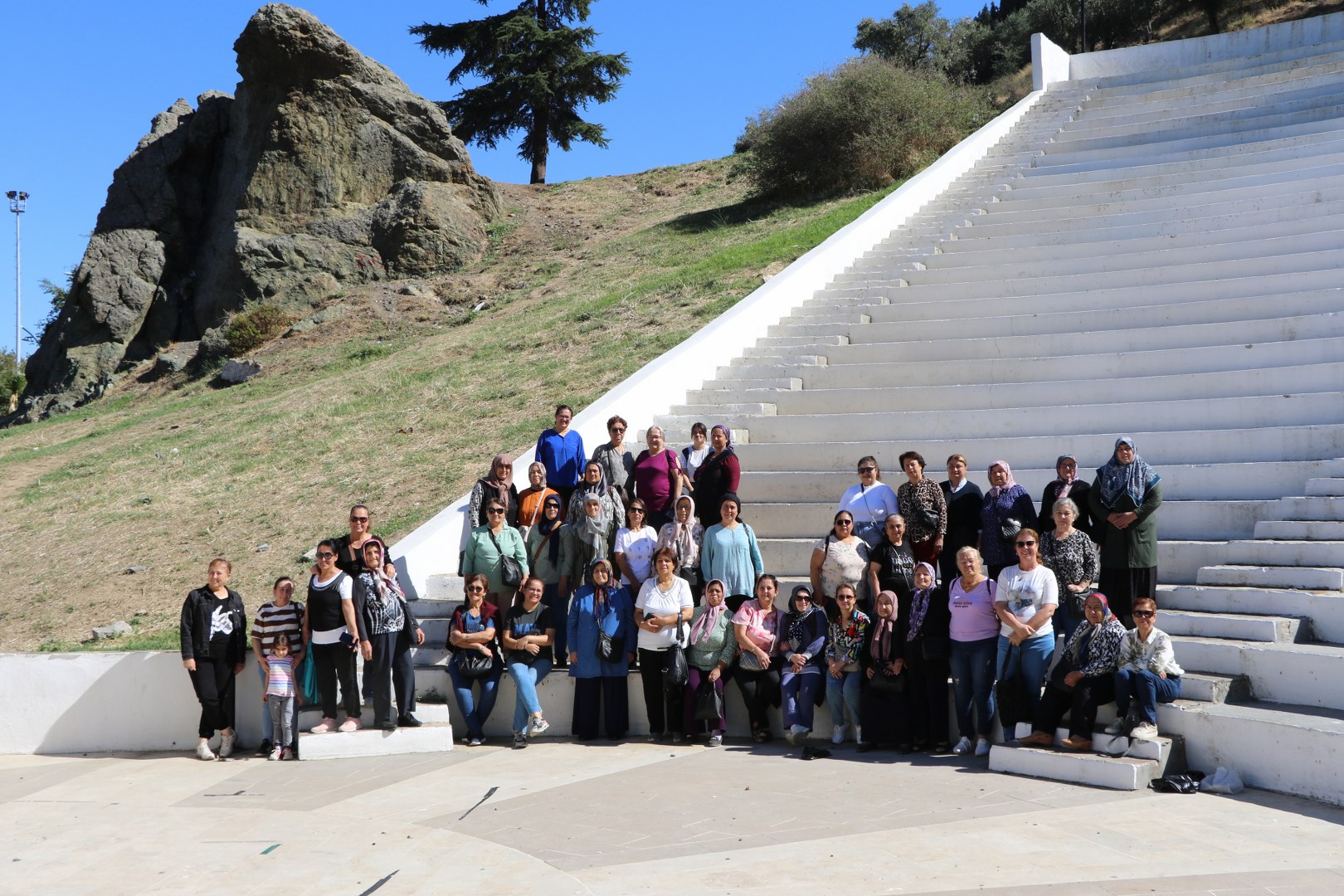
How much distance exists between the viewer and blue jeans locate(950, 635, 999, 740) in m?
7.23

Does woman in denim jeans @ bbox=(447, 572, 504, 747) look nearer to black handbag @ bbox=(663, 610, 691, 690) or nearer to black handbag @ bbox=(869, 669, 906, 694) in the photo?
black handbag @ bbox=(663, 610, 691, 690)

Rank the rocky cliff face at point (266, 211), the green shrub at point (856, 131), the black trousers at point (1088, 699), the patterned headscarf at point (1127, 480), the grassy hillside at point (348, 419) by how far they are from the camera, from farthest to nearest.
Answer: the rocky cliff face at point (266, 211), the green shrub at point (856, 131), the grassy hillside at point (348, 419), the patterned headscarf at point (1127, 480), the black trousers at point (1088, 699)

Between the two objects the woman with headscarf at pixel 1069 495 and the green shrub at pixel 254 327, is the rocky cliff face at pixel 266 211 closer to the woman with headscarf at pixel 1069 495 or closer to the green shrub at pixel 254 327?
the green shrub at pixel 254 327

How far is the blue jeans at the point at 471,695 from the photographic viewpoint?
26.7 ft

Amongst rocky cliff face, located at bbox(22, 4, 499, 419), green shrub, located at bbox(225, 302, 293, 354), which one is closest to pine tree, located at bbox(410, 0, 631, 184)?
rocky cliff face, located at bbox(22, 4, 499, 419)

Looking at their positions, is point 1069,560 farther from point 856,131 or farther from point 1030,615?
point 856,131

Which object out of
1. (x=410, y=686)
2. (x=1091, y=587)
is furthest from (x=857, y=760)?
(x=410, y=686)

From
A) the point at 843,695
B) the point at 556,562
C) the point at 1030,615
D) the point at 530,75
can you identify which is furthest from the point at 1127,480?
the point at 530,75

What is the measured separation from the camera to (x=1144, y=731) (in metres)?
6.49

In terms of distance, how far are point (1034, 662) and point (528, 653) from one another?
3282mm

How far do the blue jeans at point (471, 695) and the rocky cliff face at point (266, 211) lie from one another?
16930mm

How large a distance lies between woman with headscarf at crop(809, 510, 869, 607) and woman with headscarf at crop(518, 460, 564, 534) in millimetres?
2086

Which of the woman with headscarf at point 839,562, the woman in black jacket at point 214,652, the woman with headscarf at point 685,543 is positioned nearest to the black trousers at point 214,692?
the woman in black jacket at point 214,652

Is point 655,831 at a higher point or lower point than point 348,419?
lower
